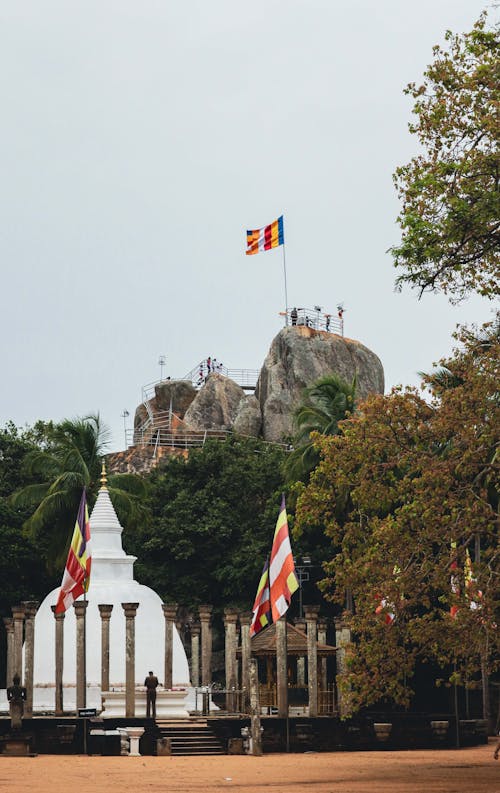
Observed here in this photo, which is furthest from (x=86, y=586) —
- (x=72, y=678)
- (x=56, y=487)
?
(x=56, y=487)

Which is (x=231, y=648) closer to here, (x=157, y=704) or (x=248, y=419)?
(x=157, y=704)

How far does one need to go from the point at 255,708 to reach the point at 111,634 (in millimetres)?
9719

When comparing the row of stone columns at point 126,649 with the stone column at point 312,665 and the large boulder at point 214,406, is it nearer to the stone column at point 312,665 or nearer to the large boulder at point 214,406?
the stone column at point 312,665

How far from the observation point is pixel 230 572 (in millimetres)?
53812

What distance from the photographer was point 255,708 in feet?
105

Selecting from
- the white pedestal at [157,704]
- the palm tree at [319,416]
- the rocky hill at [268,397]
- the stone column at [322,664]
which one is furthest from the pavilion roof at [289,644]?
the rocky hill at [268,397]

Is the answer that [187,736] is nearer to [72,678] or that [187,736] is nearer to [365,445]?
[72,678]

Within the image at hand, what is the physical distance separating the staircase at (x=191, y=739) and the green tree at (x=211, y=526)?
18492 mm

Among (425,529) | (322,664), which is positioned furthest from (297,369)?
(425,529)

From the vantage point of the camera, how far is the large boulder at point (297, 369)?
73.1 metres

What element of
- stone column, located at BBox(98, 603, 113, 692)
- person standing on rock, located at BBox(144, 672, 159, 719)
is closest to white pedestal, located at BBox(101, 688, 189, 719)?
stone column, located at BBox(98, 603, 113, 692)

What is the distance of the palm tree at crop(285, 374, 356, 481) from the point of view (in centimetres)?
4703

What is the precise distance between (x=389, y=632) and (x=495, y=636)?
6.57 feet

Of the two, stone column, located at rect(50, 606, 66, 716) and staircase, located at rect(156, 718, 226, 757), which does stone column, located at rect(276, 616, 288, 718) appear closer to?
staircase, located at rect(156, 718, 226, 757)
